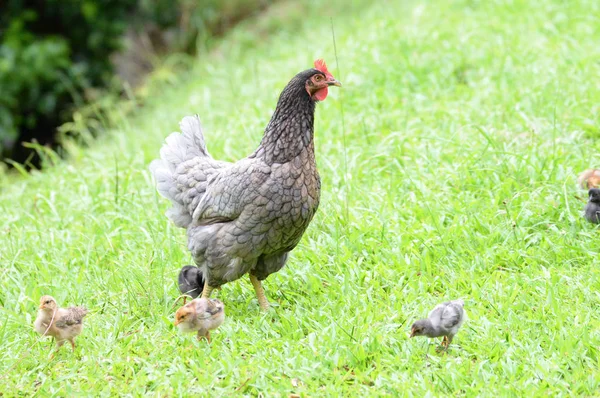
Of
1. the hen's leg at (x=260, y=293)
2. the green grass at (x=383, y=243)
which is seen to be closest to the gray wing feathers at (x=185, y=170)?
the green grass at (x=383, y=243)

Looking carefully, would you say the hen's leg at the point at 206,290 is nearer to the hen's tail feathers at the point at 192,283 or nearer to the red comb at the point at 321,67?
the hen's tail feathers at the point at 192,283

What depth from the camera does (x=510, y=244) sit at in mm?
5203

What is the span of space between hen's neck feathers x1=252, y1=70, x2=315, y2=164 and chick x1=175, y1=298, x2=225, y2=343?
908mm

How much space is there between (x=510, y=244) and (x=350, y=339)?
1448 millimetres

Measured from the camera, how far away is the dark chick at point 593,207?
518cm

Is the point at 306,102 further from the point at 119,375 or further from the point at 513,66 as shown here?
the point at 513,66

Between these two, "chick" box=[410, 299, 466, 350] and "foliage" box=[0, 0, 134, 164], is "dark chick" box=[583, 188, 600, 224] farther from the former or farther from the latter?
"foliage" box=[0, 0, 134, 164]

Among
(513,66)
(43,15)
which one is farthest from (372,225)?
(43,15)

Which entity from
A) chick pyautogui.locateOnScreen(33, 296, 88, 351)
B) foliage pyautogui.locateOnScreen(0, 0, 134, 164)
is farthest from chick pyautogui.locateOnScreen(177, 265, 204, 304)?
foliage pyautogui.locateOnScreen(0, 0, 134, 164)

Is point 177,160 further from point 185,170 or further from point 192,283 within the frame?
point 192,283

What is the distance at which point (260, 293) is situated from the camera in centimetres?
495

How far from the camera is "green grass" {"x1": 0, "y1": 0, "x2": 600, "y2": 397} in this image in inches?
165

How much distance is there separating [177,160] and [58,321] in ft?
4.56

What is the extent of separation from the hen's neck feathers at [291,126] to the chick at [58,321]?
4.57 feet
